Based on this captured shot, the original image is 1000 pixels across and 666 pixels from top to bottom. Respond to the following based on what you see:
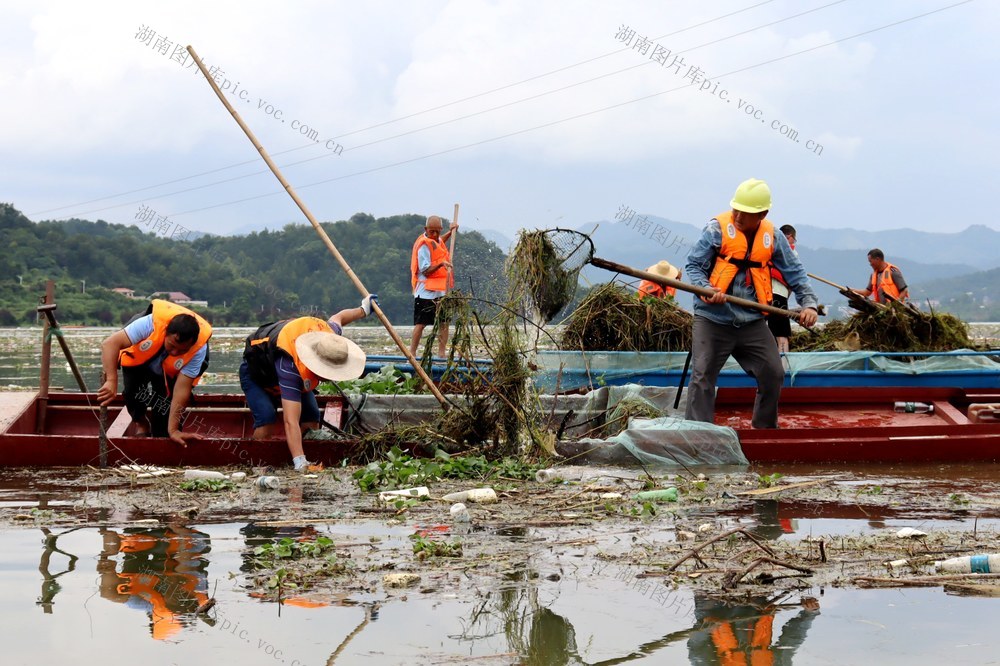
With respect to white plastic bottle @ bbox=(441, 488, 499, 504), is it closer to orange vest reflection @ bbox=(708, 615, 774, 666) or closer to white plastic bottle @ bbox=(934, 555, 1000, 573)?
orange vest reflection @ bbox=(708, 615, 774, 666)

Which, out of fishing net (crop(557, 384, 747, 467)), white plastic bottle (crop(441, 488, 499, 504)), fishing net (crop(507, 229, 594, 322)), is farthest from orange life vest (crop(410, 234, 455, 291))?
white plastic bottle (crop(441, 488, 499, 504))

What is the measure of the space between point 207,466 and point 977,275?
194452 mm

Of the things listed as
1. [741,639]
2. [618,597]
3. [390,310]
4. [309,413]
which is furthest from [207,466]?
[390,310]

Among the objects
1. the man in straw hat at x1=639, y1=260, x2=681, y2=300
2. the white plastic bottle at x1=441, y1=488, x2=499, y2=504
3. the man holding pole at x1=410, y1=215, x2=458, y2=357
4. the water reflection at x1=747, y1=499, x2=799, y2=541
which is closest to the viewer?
the water reflection at x1=747, y1=499, x2=799, y2=541

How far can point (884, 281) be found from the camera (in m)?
13.8

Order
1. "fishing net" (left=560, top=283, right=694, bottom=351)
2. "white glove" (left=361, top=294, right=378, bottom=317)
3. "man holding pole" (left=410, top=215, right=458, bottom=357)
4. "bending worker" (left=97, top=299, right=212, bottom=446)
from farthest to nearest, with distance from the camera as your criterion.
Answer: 1. "man holding pole" (left=410, top=215, right=458, bottom=357)
2. "fishing net" (left=560, top=283, right=694, bottom=351)
3. "white glove" (left=361, top=294, right=378, bottom=317)
4. "bending worker" (left=97, top=299, right=212, bottom=446)

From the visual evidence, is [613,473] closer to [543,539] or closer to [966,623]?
[543,539]

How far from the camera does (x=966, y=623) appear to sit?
4.53m

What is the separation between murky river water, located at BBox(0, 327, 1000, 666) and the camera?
14.1 feet

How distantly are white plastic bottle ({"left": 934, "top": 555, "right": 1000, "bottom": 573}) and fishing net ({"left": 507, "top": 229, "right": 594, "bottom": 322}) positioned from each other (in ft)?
15.3

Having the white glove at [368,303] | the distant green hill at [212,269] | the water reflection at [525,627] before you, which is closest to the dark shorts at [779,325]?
the white glove at [368,303]

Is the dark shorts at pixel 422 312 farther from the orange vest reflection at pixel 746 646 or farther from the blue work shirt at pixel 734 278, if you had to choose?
the orange vest reflection at pixel 746 646

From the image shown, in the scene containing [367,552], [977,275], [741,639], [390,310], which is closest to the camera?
[741,639]

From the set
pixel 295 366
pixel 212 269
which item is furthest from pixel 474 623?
A: pixel 212 269
